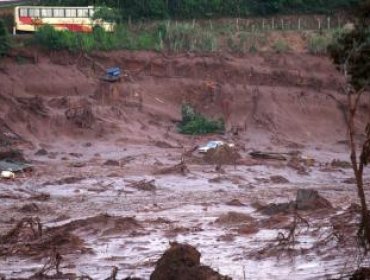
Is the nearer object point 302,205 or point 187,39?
point 302,205

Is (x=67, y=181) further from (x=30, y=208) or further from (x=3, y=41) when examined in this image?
(x=3, y=41)

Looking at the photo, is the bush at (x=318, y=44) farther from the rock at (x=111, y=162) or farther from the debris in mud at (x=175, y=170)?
the debris in mud at (x=175, y=170)

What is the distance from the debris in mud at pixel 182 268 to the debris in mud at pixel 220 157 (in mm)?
16178

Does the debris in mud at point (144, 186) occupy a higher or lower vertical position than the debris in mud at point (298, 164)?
higher

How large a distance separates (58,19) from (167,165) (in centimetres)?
1490


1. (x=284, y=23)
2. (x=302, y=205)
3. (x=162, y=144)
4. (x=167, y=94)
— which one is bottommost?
(x=162, y=144)

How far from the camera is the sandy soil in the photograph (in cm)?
1330

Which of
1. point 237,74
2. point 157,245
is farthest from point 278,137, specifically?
point 157,245

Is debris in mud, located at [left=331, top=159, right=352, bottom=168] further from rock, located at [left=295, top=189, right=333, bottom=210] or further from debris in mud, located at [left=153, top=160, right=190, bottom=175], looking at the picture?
rock, located at [left=295, top=189, right=333, bottom=210]

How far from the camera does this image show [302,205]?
59.3 feet

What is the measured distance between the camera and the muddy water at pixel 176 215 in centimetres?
1239

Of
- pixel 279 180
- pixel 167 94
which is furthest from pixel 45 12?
pixel 279 180

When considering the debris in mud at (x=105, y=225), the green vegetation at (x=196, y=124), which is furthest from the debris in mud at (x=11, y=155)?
the debris in mud at (x=105, y=225)

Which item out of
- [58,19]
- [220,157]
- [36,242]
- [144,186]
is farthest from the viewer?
[58,19]
